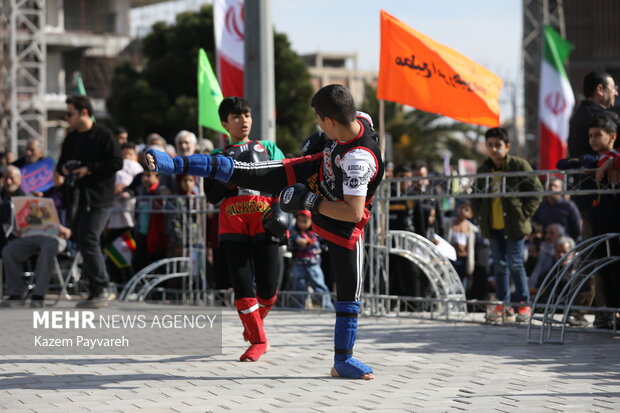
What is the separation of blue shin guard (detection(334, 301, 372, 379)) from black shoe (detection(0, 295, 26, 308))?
21.0 feet

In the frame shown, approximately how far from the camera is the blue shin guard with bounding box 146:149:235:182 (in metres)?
6.93

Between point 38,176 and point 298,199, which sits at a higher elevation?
point 38,176

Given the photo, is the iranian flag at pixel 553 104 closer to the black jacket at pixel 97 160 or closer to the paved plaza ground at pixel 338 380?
the black jacket at pixel 97 160

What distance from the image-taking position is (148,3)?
73375 mm

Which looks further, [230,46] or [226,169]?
[230,46]

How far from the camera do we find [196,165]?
7.08m

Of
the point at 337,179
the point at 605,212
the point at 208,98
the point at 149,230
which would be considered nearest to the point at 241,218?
the point at 337,179

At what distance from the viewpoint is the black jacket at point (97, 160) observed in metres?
12.1

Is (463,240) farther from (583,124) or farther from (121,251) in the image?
(583,124)

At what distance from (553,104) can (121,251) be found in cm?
986

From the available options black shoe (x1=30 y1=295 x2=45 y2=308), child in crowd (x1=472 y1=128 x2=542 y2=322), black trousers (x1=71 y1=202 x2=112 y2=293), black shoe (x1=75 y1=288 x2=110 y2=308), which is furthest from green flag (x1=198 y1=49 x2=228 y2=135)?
child in crowd (x1=472 y1=128 x2=542 y2=322)

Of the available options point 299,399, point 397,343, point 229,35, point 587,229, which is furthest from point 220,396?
point 229,35

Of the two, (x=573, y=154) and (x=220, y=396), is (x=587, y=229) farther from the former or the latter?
(x=220, y=396)

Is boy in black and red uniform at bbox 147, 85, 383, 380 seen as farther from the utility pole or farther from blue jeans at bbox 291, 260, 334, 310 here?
blue jeans at bbox 291, 260, 334, 310
